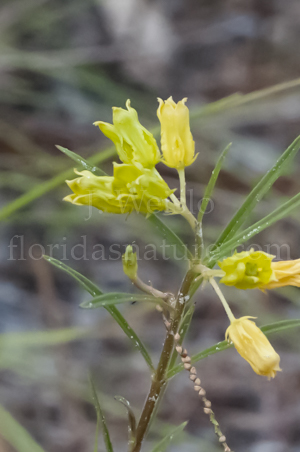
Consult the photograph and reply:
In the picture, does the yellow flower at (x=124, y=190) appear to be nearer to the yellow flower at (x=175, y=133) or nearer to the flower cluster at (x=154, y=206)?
the flower cluster at (x=154, y=206)

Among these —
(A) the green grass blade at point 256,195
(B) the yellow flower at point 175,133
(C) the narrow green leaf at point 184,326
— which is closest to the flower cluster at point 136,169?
(B) the yellow flower at point 175,133

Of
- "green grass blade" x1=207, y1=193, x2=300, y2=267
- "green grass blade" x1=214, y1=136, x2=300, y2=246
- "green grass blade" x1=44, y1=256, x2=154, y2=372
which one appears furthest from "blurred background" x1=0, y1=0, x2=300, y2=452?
"green grass blade" x1=207, y1=193, x2=300, y2=267

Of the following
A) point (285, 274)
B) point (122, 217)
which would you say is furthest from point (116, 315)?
point (122, 217)

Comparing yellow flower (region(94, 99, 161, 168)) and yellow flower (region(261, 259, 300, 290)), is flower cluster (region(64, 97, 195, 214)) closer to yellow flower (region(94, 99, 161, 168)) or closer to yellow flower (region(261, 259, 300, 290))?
yellow flower (region(94, 99, 161, 168))

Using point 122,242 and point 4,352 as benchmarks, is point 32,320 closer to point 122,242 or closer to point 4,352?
point 4,352

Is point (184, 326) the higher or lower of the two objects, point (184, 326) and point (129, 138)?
the lower

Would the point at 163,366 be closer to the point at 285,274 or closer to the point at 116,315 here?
the point at 116,315
